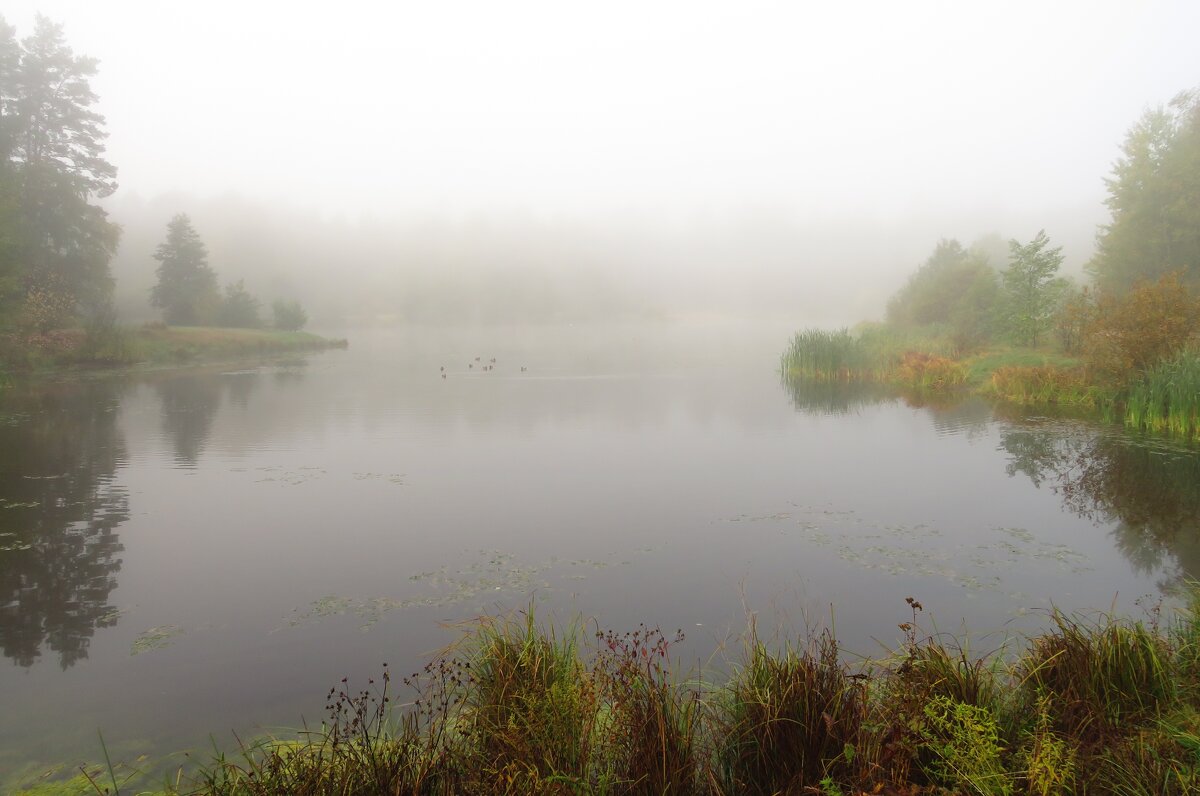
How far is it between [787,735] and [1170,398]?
19012 millimetres

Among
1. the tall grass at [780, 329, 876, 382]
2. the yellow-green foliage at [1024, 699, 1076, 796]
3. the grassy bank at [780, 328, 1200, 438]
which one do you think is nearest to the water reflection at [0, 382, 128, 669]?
the yellow-green foliage at [1024, 699, 1076, 796]

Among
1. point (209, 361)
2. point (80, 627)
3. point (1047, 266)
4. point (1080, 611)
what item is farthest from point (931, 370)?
point (209, 361)

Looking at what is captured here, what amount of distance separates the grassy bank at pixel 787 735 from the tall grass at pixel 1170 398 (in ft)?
51.4

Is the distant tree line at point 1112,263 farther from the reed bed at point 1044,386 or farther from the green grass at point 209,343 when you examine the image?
the green grass at point 209,343

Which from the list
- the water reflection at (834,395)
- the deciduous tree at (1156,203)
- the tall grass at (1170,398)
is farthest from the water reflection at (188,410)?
the deciduous tree at (1156,203)

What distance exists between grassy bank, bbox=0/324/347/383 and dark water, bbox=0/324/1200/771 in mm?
14769

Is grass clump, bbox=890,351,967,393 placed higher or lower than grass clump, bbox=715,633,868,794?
higher

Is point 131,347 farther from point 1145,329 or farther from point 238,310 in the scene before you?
point 1145,329

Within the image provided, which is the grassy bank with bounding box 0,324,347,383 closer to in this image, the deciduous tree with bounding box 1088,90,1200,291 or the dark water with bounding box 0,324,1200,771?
the dark water with bounding box 0,324,1200,771

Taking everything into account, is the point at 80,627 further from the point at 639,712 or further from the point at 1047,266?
the point at 1047,266

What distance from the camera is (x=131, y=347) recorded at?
39188 millimetres

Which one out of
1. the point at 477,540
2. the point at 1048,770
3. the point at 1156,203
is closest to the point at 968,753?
the point at 1048,770

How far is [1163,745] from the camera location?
3.79 metres

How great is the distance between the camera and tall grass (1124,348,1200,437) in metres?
16.6
